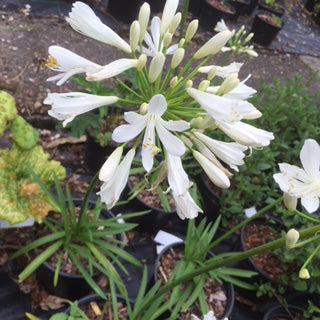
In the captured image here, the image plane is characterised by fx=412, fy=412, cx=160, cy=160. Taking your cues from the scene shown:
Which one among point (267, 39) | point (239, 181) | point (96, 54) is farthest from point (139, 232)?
point (267, 39)

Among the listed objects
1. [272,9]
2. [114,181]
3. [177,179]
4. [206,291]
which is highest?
[177,179]

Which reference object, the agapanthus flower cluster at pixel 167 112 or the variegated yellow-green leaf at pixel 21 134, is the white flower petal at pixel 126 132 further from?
the variegated yellow-green leaf at pixel 21 134

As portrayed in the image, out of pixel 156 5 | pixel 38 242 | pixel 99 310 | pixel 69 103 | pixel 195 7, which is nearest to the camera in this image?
pixel 69 103

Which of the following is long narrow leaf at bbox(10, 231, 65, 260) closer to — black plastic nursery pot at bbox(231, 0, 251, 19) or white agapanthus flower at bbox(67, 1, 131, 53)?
white agapanthus flower at bbox(67, 1, 131, 53)

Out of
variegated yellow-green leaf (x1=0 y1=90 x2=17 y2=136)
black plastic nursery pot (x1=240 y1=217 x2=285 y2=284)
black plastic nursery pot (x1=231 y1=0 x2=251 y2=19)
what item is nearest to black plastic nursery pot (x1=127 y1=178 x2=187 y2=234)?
black plastic nursery pot (x1=240 y1=217 x2=285 y2=284)

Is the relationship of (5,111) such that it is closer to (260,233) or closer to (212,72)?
(212,72)

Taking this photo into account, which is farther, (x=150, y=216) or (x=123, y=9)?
(x=123, y=9)

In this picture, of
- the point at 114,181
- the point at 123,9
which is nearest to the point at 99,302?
the point at 114,181

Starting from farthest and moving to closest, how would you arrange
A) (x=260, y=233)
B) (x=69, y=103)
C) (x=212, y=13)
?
(x=212, y=13) → (x=260, y=233) → (x=69, y=103)
